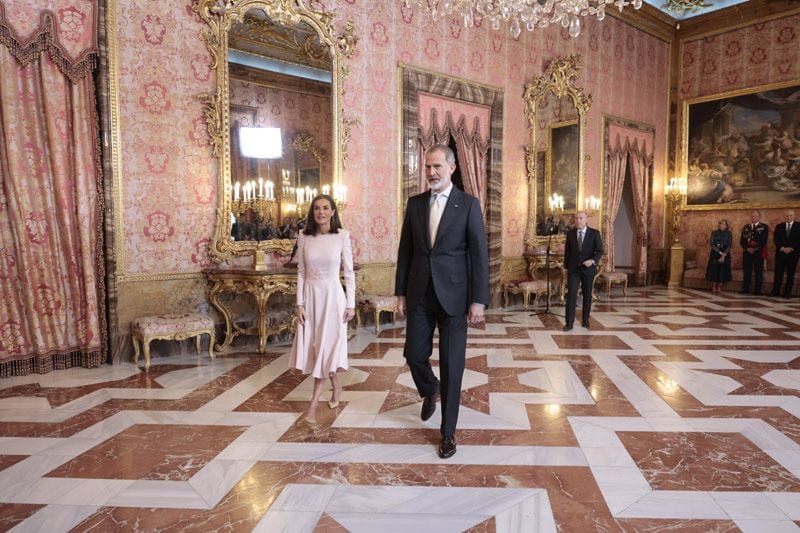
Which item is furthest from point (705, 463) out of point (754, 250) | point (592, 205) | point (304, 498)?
point (754, 250)

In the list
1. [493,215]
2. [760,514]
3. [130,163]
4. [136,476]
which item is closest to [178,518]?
[136,476]

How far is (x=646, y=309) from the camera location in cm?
812

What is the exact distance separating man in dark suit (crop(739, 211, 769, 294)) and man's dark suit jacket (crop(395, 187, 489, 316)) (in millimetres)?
9686

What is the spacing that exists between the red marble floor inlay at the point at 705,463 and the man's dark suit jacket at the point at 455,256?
4.12 feet

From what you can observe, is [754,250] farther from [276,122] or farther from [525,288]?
[276,122]

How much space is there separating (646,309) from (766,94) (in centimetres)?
596

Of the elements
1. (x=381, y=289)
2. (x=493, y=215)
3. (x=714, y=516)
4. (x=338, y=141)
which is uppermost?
(x=338, y=141)

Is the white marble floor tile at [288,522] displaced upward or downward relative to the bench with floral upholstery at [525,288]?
downward

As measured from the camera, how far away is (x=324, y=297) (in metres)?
3.40

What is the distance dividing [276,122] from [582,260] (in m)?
4.13

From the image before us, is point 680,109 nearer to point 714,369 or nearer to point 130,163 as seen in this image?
point 714,369

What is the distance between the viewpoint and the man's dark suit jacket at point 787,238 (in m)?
9.57

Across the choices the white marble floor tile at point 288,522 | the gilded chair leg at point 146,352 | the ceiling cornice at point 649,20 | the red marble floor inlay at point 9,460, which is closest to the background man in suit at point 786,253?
the ceiling cornice at point 649,20

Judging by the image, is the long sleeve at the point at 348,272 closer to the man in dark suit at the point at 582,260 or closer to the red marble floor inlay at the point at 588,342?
the red marble floor inlay at the point at 588,342
